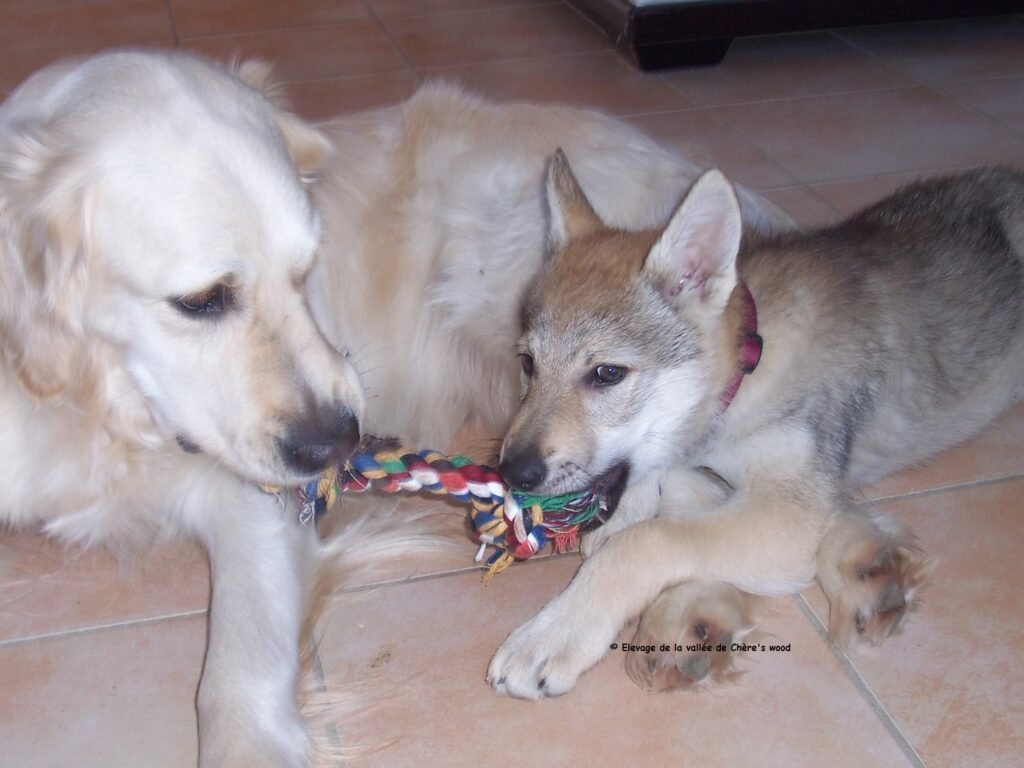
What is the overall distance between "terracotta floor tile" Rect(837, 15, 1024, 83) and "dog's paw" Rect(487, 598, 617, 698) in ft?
12.1

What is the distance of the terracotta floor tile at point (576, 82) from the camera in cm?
451

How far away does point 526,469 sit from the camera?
189cm

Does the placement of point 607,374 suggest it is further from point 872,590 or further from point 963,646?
point 963,646

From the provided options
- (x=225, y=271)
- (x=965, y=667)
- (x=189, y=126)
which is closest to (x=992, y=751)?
(x=965, y=667)

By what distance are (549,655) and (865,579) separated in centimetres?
61

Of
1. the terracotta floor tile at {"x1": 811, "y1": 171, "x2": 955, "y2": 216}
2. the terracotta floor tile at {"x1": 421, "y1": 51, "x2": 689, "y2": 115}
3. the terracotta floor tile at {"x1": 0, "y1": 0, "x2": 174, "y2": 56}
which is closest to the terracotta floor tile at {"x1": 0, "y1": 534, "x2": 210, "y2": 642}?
the terracotta floor tile at {"x1": 811, "y1": 171, "x2": 955, "y2": 216}

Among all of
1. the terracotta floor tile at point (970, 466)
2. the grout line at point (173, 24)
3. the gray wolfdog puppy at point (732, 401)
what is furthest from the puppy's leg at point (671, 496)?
the grout line at point (173, 24)

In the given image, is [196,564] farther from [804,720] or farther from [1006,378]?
[1006,378]

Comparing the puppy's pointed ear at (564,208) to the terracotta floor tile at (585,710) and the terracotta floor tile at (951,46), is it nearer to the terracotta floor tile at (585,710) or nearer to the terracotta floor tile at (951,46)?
the terracotta floor tile at (585,710)

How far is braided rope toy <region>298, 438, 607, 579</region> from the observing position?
2020 millimetres

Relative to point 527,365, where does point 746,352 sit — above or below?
above

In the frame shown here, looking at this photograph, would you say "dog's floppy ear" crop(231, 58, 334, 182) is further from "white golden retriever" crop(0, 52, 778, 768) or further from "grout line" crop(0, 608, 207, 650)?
"grout line" crop(0, 608, 207, 650)

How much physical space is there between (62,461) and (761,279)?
4.77ft

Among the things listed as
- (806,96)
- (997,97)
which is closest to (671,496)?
(806,96)
